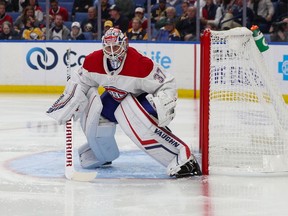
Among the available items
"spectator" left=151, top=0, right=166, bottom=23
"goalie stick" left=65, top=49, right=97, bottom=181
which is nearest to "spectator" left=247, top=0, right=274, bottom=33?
"spectator" left=151, top=0, right=166, bottom=23

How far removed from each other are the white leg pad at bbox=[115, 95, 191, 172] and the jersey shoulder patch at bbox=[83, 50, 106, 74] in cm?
25

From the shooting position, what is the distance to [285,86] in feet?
34.2

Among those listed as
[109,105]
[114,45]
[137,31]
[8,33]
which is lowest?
[8,33]

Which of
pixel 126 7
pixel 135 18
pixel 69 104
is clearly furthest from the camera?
pixel 126 7

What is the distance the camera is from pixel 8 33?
466 inches

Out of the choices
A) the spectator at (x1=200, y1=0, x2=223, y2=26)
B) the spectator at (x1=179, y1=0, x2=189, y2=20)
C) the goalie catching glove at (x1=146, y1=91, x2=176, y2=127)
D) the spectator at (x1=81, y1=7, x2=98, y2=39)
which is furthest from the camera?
the spectator at (x1=81, y1=7, x2=98, y2=39)

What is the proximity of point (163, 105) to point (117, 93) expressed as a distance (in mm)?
396

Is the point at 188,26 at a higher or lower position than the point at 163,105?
lower

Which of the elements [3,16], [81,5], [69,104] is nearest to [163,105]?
[69,104]

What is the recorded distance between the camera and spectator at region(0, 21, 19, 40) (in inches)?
466

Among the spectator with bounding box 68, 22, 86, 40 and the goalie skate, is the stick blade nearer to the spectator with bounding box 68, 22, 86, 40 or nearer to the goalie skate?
the goalie skate

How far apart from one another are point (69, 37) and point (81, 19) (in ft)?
1.06

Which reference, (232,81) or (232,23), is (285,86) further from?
(232,81)

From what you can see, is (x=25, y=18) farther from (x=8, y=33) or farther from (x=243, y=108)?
(x=243, y=108)
